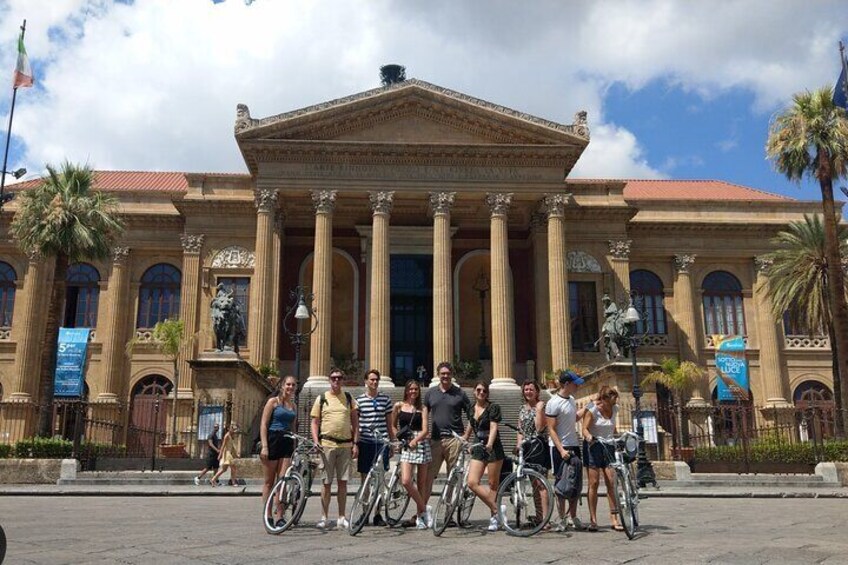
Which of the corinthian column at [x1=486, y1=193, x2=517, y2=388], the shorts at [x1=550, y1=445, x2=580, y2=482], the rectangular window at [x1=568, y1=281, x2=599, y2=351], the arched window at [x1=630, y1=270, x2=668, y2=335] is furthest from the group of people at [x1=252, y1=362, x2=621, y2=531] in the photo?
the arched window at [x1=630, y1=270, x2=668, y2=335]

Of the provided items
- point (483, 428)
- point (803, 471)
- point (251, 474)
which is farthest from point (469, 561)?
point (803, 471)

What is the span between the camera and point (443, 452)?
944 centimetres

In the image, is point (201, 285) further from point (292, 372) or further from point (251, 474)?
point (251, 474)

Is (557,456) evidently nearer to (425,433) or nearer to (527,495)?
(527,495)

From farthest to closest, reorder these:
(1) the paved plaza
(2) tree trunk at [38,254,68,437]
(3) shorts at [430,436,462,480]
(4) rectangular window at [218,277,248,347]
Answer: (4) rectangular window at [218,277,248,347]
(2) tree trunk at [38,254,68,437]
(3) shorts at [430,436,462,480]
(1) the paved plaza

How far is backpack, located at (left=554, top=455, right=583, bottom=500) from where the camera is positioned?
852 centimetres

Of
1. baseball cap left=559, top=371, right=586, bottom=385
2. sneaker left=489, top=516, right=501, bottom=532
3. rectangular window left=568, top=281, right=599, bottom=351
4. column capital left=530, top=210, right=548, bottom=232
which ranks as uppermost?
column capital left=530, top=210, right=548, bottom=232

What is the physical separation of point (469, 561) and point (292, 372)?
28006 millimetres

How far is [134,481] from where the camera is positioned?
17.7m

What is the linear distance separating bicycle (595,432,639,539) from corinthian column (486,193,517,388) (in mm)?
20749

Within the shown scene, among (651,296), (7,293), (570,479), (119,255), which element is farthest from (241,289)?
(570,479)

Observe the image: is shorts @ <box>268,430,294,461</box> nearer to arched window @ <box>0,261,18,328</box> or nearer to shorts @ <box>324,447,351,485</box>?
shorts @ <box>324,447,351,485</box>

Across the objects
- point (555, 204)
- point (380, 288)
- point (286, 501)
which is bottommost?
point (286, 501)

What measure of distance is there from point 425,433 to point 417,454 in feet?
0.89
